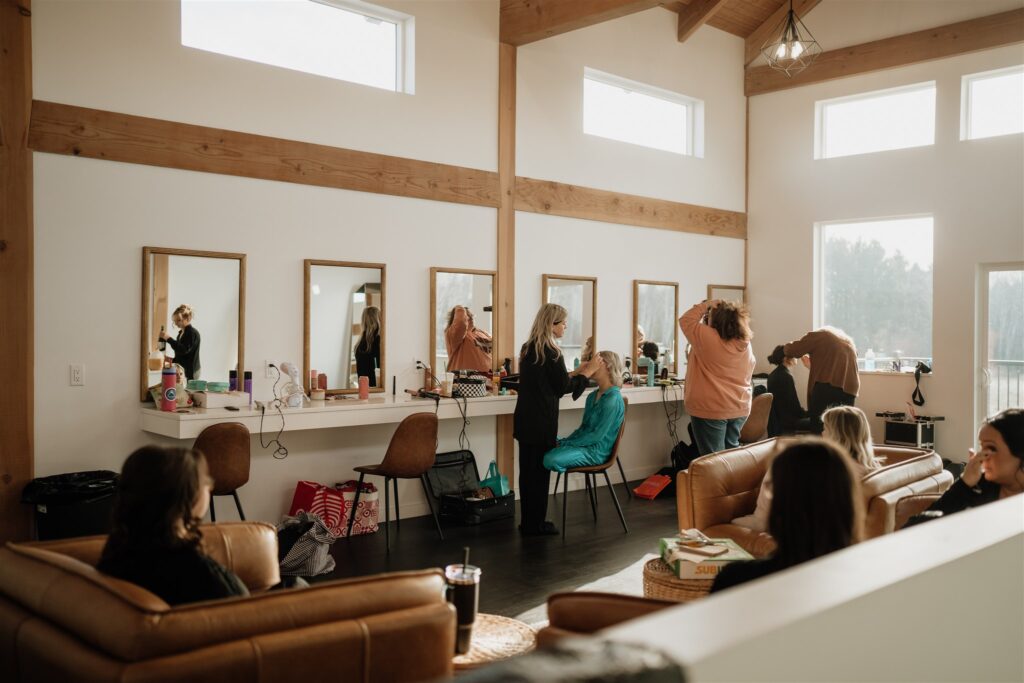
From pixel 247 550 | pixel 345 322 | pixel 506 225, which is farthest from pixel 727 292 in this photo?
pixel 247 550

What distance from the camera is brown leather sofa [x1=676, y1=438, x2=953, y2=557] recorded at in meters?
3.88

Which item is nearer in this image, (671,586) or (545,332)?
(671,586)

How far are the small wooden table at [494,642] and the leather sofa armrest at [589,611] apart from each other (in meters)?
0.35

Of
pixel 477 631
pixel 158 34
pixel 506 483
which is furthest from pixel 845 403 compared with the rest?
pixel 158 34

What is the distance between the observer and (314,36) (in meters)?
5.95

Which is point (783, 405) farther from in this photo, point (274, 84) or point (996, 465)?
point (274, 84)

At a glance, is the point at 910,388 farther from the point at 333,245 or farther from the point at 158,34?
the point at 158,34

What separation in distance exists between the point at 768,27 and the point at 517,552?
6.42 m

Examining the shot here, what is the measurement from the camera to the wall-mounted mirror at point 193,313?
515cm

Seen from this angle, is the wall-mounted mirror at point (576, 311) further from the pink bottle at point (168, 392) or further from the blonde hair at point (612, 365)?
the pink bottle at point (168, 392)

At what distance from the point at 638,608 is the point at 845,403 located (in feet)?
19.6

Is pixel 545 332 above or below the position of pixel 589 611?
above

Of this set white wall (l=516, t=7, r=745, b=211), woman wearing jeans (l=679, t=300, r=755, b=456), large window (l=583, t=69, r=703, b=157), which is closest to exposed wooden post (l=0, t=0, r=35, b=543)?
white wall (l=516, t=7, r=745, b=211)

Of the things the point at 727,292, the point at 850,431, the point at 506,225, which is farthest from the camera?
the point at 727,292
